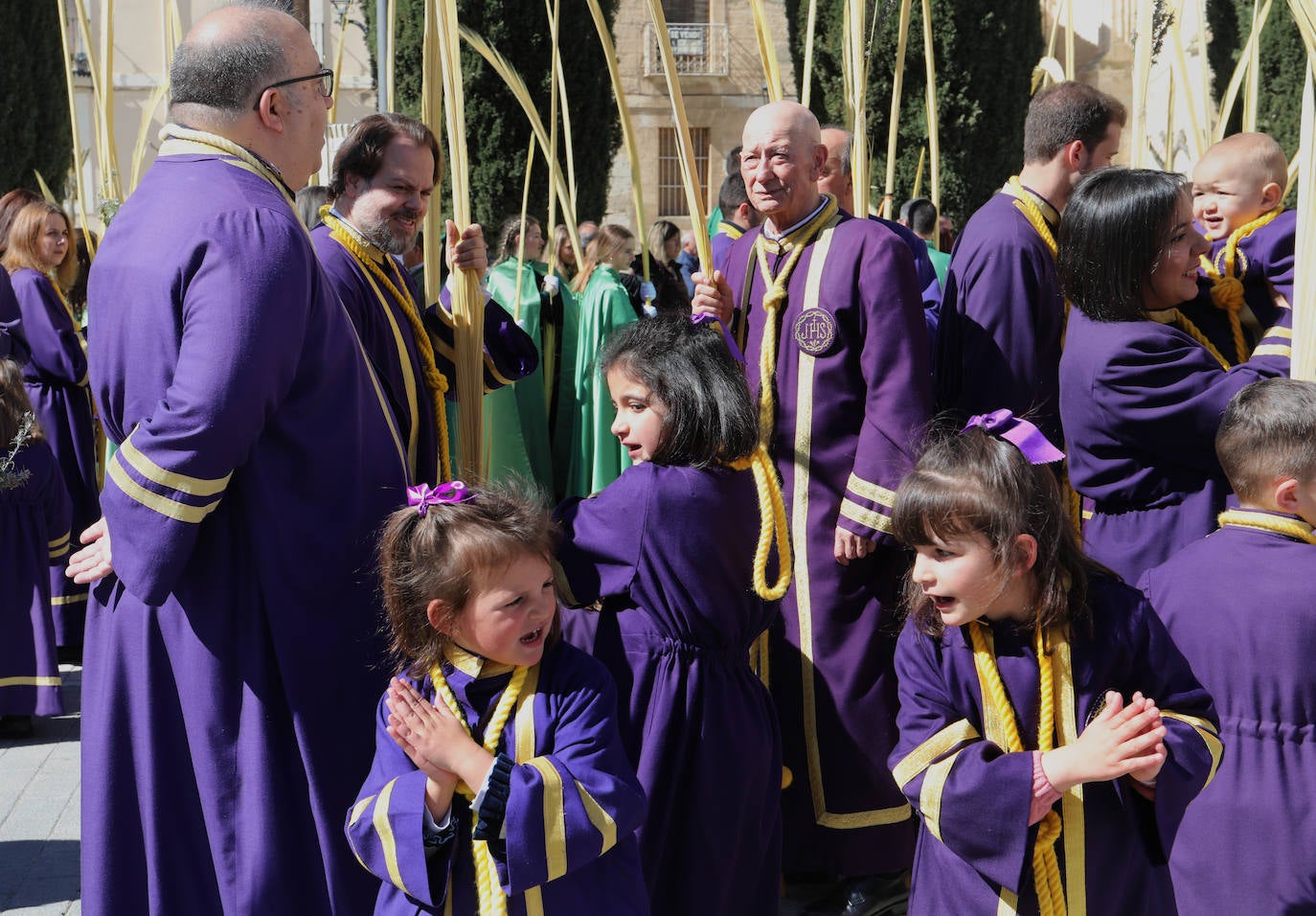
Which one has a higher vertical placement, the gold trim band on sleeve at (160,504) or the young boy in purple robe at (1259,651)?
the gold trim band on sleeve at (160,504)

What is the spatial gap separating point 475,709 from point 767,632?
1.31 meters

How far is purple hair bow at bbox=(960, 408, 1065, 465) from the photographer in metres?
2.20

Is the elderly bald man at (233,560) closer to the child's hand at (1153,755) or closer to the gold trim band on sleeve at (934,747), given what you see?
the gold trim band on sleeve at (934,747)

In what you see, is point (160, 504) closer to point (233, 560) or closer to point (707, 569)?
point (233, 560)

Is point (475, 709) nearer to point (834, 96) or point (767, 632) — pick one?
point (767, 632)

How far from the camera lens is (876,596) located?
330cm

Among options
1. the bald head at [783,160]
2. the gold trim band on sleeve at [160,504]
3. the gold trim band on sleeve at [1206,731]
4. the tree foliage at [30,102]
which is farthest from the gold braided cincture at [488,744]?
the tree foliage at [30,102]

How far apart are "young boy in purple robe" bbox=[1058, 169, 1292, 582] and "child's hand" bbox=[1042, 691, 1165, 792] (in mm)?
983

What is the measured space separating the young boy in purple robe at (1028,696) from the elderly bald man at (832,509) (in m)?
1.00

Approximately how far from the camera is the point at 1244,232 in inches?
141

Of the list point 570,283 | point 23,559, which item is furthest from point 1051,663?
point 570,283

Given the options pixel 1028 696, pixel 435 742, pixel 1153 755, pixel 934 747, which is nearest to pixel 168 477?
pixel 435 742

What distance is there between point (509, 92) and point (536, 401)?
4.55 m

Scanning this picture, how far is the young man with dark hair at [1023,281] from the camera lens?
3.37 meters
